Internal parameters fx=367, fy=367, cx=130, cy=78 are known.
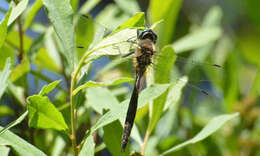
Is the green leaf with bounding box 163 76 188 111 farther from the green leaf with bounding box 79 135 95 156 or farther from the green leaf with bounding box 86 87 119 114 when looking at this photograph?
the green leaf with bounding box 79 135 95 156

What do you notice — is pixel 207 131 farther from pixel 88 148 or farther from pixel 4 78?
pixel 4 78

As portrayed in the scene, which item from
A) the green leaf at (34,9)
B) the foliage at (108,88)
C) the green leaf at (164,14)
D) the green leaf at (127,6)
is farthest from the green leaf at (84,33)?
the green leaf at (127,6)

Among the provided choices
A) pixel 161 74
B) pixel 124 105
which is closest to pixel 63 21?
pixel 124 105

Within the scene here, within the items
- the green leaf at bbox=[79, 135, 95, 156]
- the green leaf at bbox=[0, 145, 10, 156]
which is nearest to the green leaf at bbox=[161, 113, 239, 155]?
the green leaf at bbox=[79, 135, 95, 156]

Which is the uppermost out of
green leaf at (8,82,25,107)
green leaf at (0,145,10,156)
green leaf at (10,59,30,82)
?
green leaf at (10,59,30,82)

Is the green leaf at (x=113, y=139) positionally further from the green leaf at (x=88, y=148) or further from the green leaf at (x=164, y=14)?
the green leaf at (x=164, y=14)

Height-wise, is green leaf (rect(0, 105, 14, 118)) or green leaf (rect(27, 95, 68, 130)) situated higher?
green leaf (rect(27, 95, 68, 130))

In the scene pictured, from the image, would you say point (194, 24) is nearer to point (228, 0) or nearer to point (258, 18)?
point (258, 18)

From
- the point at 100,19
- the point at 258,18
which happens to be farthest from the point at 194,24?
the point at 100,19
